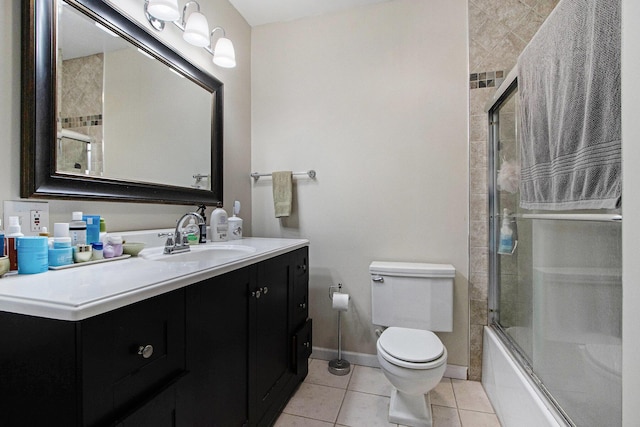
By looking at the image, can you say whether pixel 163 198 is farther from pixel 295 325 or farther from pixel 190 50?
pixel 295 325

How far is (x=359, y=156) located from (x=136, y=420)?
174 centimetres

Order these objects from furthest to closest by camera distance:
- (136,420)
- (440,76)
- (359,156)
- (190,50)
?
(359,156) < (440,76) < (190,50) < (136,420)

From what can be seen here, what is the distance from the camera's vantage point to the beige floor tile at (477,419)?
1476mm

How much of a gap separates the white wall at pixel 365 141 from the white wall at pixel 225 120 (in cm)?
12

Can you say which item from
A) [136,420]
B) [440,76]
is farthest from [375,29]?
[136,420]

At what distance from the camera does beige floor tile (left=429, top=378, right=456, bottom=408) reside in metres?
1.64

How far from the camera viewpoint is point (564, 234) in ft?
3.84

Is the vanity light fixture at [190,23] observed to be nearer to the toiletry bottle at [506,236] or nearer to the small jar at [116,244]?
the small jar at [116,244]

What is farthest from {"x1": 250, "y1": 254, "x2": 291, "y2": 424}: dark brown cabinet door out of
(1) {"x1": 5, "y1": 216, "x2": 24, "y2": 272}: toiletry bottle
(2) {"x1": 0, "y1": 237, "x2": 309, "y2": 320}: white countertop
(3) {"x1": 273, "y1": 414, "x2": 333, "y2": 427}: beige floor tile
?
(1) {"x1": 5, "y1": 216, "x2": 24, "y2": 272}: toiletry bottle

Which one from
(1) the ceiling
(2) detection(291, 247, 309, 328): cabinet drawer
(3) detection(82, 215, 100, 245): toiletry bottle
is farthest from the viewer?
(1) the ceiling

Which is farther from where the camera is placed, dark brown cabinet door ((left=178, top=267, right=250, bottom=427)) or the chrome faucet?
the chrome faucet

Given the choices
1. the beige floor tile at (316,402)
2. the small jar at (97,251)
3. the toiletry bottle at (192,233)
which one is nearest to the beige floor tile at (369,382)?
the beige floor tile at (316,402)

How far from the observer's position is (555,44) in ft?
3.02

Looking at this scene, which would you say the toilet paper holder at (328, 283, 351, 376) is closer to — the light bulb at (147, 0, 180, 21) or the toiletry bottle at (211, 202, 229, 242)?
the toiletry bottle at (211, 202, 229, 242)
